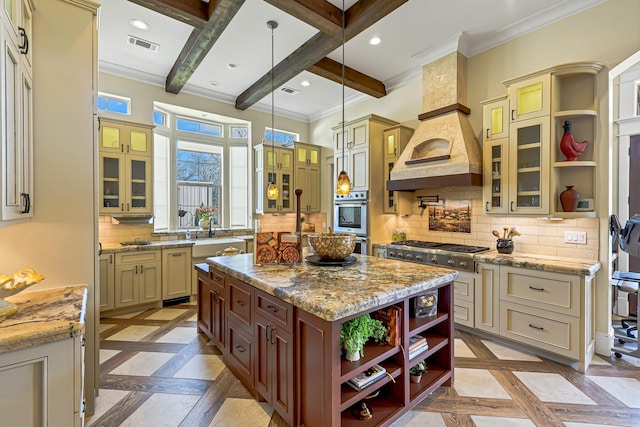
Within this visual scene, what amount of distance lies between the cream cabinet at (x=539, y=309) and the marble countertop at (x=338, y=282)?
127 centimetres

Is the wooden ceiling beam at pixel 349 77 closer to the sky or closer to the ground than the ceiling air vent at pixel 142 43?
closer to the ground

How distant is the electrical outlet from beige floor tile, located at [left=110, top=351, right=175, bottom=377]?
13.6 ft

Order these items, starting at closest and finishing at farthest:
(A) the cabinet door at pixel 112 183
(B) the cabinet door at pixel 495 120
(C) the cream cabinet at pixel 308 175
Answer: (B) the cabinet door at pixel 495 120 → (A) the cabinet door at pixel 112 183 → (C) the cream cabinet at pixel 308 175

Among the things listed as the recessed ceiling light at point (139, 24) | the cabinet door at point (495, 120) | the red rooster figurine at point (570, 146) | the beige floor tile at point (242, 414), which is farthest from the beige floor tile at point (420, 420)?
the recessed ceiling light at point (139, 24)

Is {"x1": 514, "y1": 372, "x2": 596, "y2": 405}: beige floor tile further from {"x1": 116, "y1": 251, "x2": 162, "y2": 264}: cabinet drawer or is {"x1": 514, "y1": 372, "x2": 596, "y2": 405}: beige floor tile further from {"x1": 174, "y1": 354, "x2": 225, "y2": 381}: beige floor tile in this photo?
{"x1": 116, "y1": 251, "x2": 162, "y2": 264}: cabinet drawer

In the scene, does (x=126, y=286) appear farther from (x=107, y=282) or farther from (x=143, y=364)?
(x=143, y=364)

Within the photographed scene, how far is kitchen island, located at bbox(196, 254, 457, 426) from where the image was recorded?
1477 mm

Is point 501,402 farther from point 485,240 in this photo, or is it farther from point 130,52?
point 130,52

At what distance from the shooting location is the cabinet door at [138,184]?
4133 millimetres

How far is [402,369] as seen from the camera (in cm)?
181

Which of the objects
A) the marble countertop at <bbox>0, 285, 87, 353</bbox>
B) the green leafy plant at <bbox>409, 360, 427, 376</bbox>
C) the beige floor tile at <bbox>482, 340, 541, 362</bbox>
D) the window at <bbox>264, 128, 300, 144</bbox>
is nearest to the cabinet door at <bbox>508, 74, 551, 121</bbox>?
the beige floor tile at <bbox>482, 340, 541, 362</bbox>

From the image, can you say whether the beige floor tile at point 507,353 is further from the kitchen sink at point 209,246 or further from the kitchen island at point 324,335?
the kitchen sink at point 209,246

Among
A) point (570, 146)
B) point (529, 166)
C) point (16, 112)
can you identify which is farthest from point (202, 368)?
point (570, 146)

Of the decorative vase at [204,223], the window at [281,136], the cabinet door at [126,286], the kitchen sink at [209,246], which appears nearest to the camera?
the cabinet door at [126,286]
